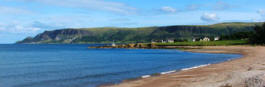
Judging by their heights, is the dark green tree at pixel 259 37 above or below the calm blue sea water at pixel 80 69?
above

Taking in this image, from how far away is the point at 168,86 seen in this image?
2222cm

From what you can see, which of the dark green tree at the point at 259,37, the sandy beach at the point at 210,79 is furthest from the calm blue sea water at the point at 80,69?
the dark green tree at the point at 259,37

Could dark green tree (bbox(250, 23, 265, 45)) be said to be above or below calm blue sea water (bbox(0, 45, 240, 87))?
above

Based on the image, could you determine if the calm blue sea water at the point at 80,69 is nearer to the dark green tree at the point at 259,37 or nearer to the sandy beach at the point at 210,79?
the sandy beach at the point at 210,79

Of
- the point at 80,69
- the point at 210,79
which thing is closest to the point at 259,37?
the point at 80,69

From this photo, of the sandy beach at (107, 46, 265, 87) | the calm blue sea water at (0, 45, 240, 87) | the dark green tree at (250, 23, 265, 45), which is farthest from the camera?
the dark green tree at (250, 23, 265, 45)

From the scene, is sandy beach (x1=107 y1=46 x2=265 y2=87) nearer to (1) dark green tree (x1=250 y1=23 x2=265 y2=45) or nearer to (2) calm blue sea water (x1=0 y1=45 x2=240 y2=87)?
(2) calm blue sea water (x1=0 y1=45 x2=240 y2=87)

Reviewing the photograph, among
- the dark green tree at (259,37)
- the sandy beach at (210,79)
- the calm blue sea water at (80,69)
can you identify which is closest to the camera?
the sandy beach at (210,79)

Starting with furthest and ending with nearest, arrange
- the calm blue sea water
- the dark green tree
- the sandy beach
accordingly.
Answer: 1. the dark green tree
2. the calm blue sea water
3. the sandy beach

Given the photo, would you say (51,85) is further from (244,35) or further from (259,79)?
(244,35)

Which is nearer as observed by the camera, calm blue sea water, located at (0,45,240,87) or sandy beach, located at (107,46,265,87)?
sandy beach, located at (107,46,265,87)

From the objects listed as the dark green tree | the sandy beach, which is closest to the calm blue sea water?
the sandy beach

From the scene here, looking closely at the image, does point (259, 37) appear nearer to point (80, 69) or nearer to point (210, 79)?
point (80, 69)

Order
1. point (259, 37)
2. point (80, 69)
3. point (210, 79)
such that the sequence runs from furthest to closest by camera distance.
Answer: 1. point (259, 37)
2. point (80, 69)
3. point (210, 79)
